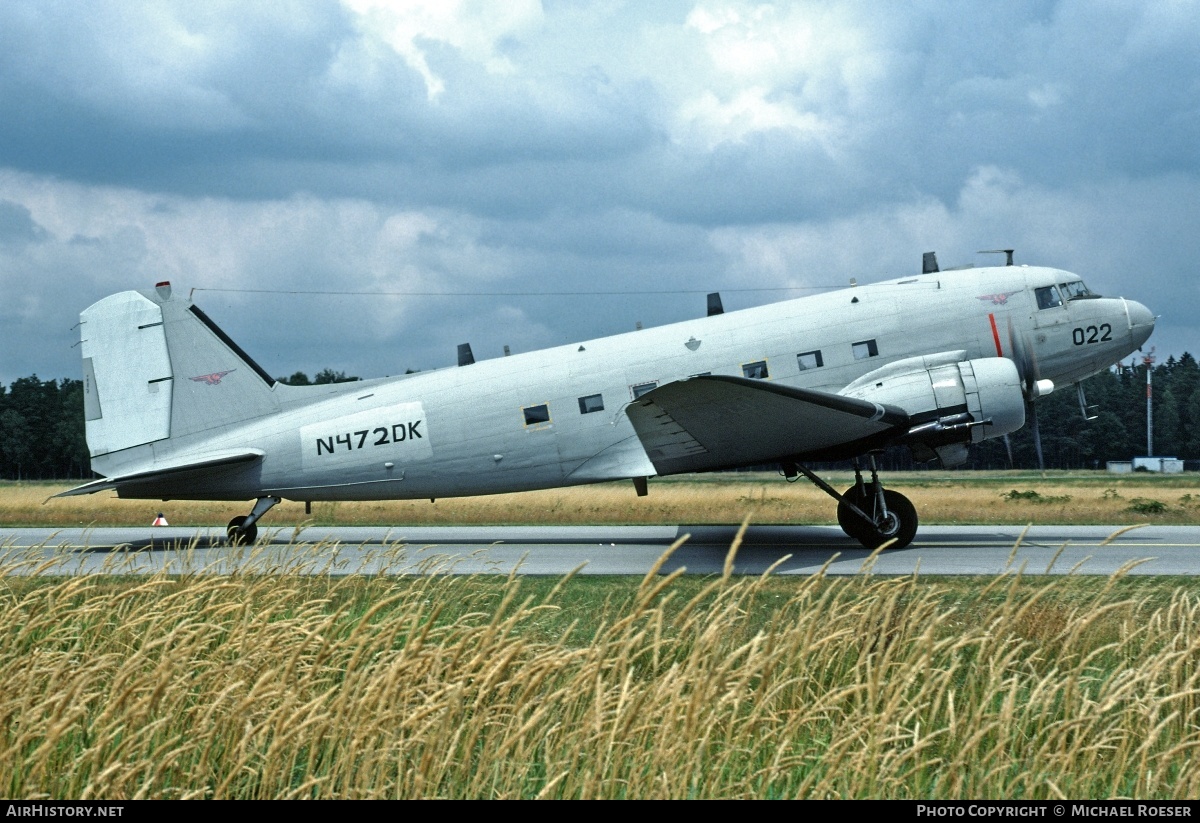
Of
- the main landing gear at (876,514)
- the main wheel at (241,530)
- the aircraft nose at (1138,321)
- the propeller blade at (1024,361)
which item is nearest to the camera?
the main landing gear at (876,514)

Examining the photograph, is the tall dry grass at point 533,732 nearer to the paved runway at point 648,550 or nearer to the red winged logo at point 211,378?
the paved runway at point 648,550

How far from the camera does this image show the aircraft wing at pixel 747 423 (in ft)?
47.5

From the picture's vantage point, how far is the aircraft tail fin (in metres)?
18.7

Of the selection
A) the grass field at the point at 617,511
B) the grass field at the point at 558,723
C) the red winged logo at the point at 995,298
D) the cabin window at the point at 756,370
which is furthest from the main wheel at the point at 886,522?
the grass field at the point at 558,723

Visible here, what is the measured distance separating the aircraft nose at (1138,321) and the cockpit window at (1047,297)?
4.93ft

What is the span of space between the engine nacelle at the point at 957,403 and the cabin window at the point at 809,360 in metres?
1.02

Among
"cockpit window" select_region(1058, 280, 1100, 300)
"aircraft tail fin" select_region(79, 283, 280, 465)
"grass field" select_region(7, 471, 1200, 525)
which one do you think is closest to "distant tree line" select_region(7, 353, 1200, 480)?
"grass field" select_region(7, 471, 1200, 525)

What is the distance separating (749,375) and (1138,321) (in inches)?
302

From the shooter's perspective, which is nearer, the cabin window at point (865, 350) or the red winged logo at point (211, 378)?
the cabin window at point (865, 350)

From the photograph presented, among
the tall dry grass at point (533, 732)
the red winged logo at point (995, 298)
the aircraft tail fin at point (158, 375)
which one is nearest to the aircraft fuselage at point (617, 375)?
the red winged logo at point (995, 298)

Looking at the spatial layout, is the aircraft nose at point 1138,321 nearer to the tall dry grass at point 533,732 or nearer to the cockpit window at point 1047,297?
the cockpit window at point 1047,297

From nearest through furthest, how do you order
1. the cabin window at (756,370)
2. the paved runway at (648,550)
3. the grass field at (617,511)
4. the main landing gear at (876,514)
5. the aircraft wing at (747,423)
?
the paved runway at (648,550), the aircraft wing at (747,423), the main landing gear at (876,514), the cabin window at (756,370), the grass field at (617,511)

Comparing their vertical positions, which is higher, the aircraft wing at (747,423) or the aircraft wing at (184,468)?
the aircraft wing at (184,468)
